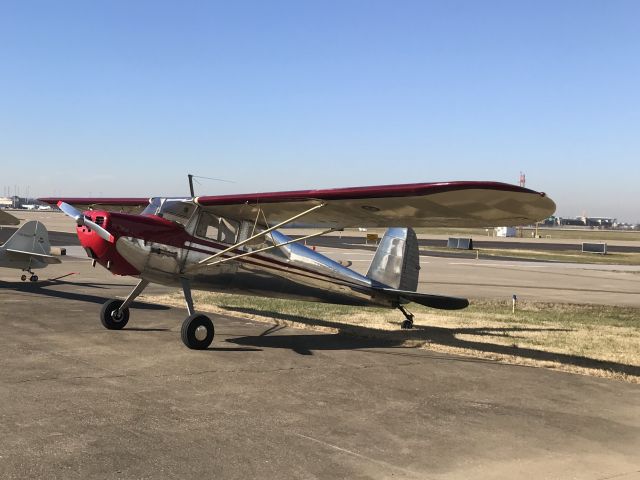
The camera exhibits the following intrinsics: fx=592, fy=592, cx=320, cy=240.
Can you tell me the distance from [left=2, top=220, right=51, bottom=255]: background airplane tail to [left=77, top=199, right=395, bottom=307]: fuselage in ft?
34.6

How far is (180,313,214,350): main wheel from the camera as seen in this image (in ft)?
31.1

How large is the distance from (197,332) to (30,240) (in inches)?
482

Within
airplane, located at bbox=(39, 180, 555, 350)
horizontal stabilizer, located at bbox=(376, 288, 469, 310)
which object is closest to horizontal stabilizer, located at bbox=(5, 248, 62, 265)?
airplane, located at bbox=(39, 180, 555, 350)

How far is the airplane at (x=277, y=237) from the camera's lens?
839 centimetres

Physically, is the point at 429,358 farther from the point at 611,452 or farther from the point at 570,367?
the point at 611,452

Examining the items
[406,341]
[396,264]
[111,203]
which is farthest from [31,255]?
[406,341]

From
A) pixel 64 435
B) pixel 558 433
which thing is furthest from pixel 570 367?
pixel 64 435

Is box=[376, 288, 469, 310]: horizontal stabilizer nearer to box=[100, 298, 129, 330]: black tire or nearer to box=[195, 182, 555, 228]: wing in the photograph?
box=[195, 182, 555, 228]: wing

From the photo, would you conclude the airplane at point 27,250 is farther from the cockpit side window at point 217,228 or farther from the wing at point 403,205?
the wing at point 403,205

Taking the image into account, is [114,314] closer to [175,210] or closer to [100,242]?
[100,242]

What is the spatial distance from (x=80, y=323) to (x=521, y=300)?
13.7 meters

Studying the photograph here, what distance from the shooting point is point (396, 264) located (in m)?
12.6

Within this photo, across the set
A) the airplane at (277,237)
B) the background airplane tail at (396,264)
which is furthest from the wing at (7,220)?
the background airplane tail at (396,264)

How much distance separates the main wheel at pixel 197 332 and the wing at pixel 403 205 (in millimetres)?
2089
